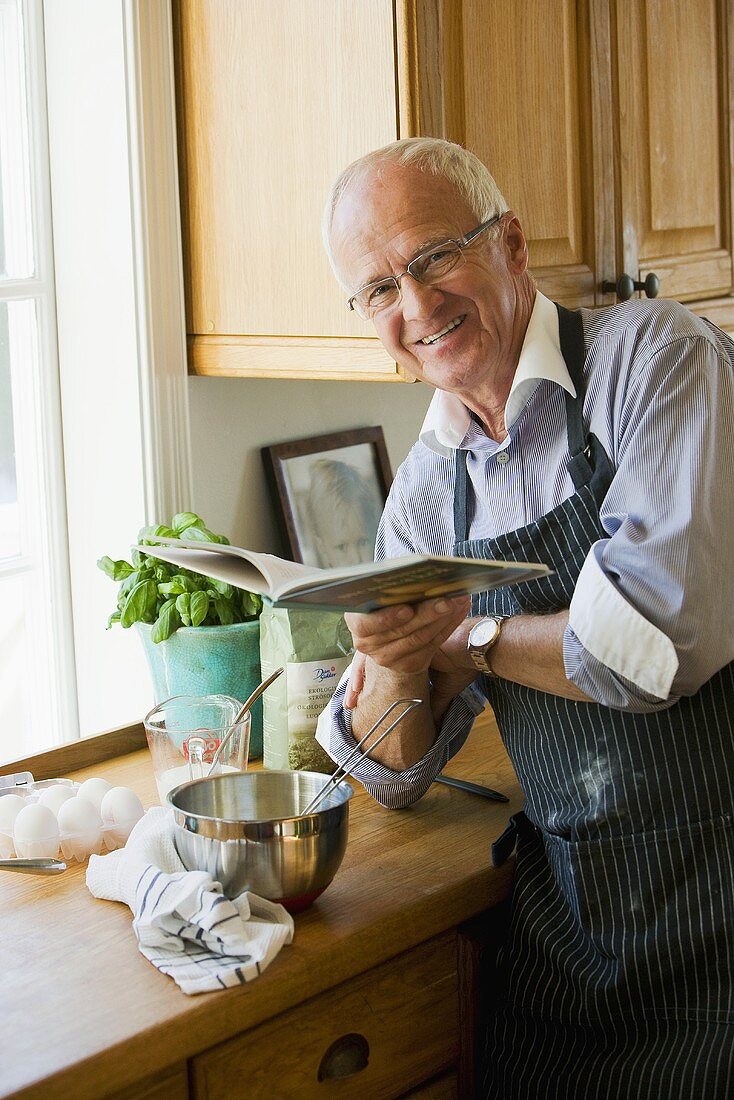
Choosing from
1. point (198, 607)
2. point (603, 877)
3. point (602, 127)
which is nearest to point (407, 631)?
point (603, 877)

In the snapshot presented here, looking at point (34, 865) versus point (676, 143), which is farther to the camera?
point (676, 143)

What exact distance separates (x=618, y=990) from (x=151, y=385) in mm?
1042

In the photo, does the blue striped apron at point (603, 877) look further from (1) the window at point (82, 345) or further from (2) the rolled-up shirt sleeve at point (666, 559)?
(1) the window at point (82, 345)

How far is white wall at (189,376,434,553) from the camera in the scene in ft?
6.05

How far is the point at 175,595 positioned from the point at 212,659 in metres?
0.10

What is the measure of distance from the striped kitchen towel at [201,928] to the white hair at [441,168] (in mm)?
760

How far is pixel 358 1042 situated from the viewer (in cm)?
123

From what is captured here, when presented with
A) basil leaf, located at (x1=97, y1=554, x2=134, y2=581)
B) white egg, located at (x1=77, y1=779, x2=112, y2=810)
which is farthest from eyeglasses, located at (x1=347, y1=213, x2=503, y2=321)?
white egg, located at (x1=77, y1=779, x2=112, y2=810)

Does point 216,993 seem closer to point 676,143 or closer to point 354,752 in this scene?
point 354,752

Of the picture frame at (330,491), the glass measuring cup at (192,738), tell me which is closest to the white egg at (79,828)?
the glass measuring cup at (192,738)

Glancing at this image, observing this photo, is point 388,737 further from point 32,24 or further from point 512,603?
point 32,24

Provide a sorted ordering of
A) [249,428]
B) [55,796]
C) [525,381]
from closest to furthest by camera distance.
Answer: [525,381] → [55,796] → [249,428]

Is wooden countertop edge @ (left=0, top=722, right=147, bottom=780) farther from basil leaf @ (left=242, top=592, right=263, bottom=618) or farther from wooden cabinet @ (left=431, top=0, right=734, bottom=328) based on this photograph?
wooden cabinet @ (left=431, top=0, right=734, bottom=328)

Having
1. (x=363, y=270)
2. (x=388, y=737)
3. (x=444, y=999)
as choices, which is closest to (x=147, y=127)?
(x=363, y=270)
